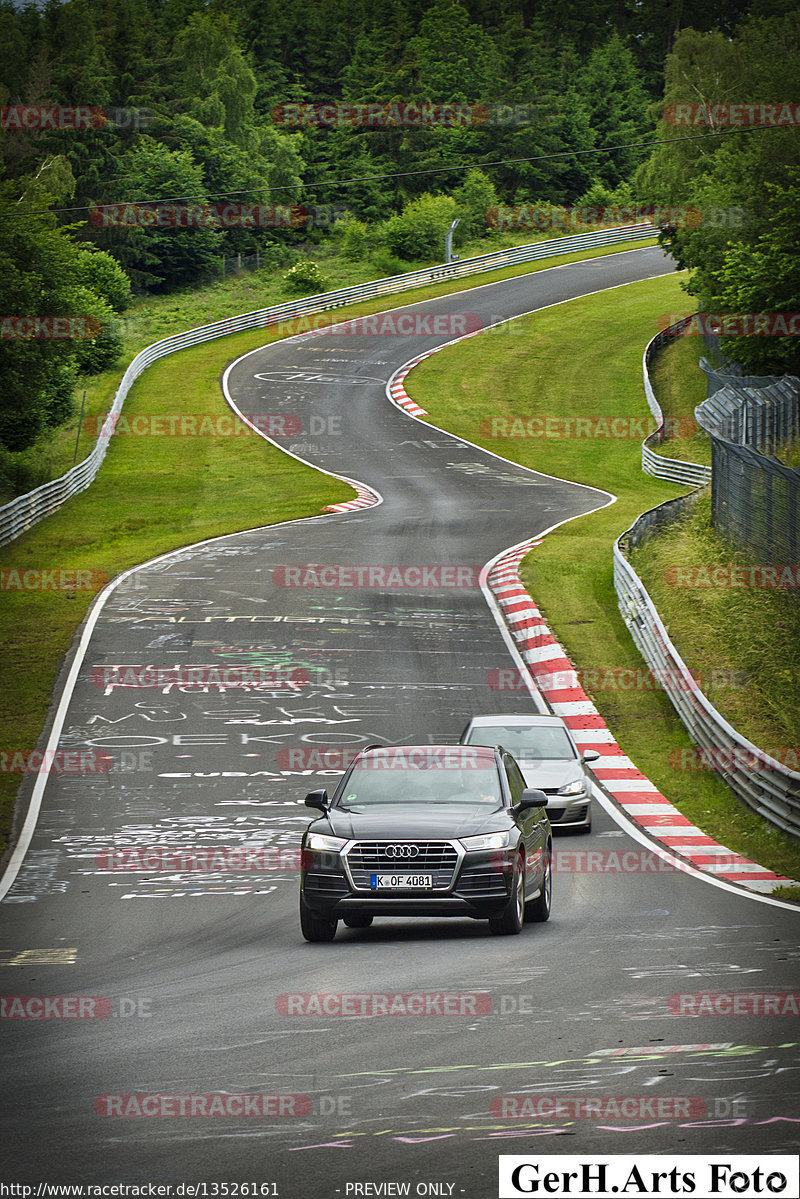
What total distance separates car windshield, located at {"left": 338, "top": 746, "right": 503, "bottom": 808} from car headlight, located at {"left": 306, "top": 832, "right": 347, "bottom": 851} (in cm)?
64

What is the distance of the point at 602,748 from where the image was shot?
23.6m

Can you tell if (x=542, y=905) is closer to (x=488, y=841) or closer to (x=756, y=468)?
(x=488, y=841)

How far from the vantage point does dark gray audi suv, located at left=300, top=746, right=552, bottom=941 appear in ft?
38.9

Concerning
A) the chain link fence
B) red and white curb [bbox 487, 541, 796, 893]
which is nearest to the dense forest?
the chain link fence

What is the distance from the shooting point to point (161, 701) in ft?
83.7

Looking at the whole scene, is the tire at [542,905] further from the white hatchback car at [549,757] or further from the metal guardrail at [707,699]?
the metal guardrail at [707,699]

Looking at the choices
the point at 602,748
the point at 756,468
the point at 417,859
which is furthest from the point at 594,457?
the point at 417,859

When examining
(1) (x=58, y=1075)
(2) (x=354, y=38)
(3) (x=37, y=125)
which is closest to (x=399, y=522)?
(1) (x=58, y=1075)

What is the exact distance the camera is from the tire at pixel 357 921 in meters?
12.2

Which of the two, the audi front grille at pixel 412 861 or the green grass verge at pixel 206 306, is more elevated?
the audi front grille at pixel 412 861

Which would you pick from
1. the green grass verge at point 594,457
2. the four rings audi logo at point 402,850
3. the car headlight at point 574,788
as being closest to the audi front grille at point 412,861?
the four rings audi logo at point 402,850

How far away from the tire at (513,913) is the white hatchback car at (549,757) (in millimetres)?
5847

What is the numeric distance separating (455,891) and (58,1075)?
4.31m

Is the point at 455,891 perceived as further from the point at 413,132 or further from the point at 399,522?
the point at 413,132
